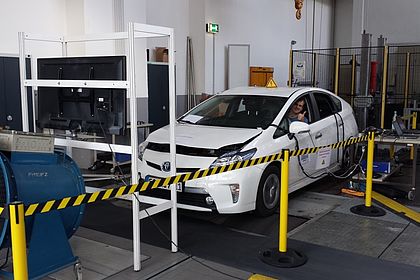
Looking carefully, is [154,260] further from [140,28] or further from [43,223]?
[140,28]

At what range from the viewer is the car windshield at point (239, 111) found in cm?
578

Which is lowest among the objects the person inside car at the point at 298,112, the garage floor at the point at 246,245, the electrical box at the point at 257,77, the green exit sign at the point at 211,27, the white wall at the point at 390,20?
the garage floor at the point at 246,245

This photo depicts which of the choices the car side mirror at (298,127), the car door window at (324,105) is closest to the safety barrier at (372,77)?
the car door window at (324,105)

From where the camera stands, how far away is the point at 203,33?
11.4m

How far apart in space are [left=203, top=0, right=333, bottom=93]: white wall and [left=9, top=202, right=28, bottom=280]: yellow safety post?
375 inches

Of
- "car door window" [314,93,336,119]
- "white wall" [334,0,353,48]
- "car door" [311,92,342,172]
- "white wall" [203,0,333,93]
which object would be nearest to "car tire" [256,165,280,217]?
"car door" [311,92,342,172]

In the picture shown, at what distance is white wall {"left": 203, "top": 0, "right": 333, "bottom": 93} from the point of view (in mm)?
12047

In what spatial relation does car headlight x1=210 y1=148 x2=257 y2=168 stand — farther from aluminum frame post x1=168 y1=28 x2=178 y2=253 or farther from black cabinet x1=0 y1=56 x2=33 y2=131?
black cabinet x1=0 y1=56 x2=33 y2=131

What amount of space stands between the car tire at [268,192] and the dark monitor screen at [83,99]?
6.43 feet

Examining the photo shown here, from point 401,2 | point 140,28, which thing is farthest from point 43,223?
point 401,2

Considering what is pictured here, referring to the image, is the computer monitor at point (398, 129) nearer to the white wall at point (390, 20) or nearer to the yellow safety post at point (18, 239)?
the yellow safety post at point (18, 239)

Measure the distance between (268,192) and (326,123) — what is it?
178 centimetres

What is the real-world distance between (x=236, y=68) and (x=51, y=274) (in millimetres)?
9289

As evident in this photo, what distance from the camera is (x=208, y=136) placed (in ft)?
17.5
